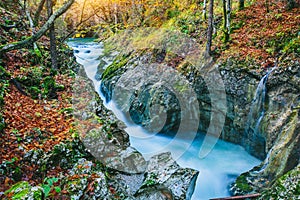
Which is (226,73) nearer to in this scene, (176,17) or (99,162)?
(99,162)

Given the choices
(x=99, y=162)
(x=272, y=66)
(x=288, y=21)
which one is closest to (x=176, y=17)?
(x=288, y=21)

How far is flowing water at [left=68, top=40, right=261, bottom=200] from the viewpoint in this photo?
7.51m

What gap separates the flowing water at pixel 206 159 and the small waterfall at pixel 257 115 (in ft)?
2.20

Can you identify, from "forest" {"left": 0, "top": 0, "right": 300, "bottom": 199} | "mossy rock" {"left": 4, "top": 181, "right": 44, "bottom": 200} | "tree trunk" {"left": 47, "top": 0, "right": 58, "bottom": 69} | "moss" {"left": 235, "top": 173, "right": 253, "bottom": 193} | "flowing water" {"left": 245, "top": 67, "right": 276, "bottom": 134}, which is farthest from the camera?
"tree trunk" {"left": 47, "top": 0, "right": 58, "bottom": 69}

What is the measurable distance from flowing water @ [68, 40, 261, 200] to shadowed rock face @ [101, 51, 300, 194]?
17.4 inches

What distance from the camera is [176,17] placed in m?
16.4

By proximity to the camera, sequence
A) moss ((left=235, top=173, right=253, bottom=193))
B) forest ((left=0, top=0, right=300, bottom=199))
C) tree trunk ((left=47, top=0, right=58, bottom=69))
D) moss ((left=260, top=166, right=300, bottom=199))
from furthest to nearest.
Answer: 1. tree trunk ((left=47, top=0, right=58, bottom=69))
2. moss ((left=235, top=173, right=253, bottom=193))
3. forest ((left=0, top=0, right=300, bottom=199))
4. moss ((left=260, top=166, right=300, bottom=199))

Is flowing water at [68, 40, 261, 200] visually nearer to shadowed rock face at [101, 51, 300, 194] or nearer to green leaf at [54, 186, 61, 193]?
shadowed rock face at [101, 51, 300, 194]

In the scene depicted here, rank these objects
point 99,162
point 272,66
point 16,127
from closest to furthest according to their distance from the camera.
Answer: point 16,127 < point 99,162 < point 272,66

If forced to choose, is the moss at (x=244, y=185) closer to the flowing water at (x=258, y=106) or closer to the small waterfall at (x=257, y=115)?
the small waterfall at (x=257, y=115)

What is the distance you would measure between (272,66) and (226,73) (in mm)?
1732

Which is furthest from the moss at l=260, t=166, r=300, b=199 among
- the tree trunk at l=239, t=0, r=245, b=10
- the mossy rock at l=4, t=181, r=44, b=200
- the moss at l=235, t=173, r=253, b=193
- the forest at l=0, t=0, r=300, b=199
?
the tree trunk at l=239, t=0, r=245, b=10

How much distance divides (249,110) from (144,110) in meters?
4.64

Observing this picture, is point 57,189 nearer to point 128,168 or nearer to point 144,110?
point 128,168
